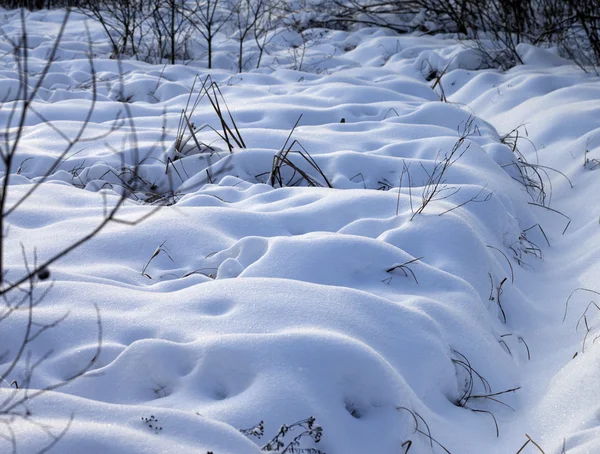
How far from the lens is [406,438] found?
1693 mm

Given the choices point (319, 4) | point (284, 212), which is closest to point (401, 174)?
point (284, 212)

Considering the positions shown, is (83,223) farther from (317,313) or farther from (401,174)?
(401,174)

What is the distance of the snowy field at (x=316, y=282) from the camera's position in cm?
166

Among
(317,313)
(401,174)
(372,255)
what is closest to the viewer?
(317,313)

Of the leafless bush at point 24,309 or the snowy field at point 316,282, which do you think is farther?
the snowy field at point 316,282

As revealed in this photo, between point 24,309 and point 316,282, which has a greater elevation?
point 24,309

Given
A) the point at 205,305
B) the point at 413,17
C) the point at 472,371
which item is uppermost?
the point at 413,17

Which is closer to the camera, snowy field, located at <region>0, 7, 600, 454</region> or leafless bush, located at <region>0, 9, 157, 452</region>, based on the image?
leafless bush, located at <region>0, 9, 157, 452</region>

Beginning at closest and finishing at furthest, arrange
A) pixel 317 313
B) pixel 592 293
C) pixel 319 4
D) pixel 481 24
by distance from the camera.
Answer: pixel 317 313 < pixel 592 293 < pixel 481 24 < pixel 319 4

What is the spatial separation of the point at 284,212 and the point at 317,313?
2.87 ft

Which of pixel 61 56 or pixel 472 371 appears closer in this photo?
pixel 472 371

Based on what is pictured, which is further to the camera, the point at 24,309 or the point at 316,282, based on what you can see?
the point at 316,282

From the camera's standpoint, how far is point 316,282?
2.26 metres

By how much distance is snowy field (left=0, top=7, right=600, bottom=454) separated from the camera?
65.2 inches
